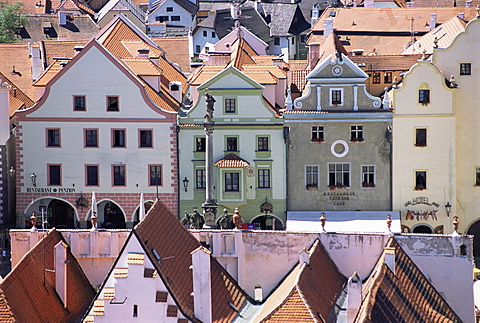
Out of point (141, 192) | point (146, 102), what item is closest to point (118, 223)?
point (141, 192)

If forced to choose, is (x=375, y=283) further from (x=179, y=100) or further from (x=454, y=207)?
(x=179, y=100)

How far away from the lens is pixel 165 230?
5725 cm

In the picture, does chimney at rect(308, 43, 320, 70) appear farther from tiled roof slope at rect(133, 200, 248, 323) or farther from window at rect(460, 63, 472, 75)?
tiled roof slope at rect(133, 200, 248, 323)

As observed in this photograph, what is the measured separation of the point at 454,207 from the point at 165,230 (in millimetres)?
27317

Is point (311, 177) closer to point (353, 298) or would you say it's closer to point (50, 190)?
point (50, 190)

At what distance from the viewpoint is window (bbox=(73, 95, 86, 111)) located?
8012 cm

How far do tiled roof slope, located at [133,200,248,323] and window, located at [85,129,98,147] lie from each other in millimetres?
22573

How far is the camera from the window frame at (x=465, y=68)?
262 ft

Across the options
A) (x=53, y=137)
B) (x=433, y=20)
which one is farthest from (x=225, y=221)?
(x=433, y=20)

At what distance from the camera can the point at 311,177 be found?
Result: 3167 inches

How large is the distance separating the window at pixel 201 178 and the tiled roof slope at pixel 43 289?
2177 cm

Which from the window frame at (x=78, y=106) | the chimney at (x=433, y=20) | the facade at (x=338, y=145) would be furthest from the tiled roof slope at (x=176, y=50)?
the chimney at (x=433, y=20)

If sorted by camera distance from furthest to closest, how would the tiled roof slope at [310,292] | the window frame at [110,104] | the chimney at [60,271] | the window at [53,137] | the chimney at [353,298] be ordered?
1. the window at [53,137]
2. the window frame at [110,104]
3. the chimney at [60,271]
4. the tiled roof slope at [310,292]
5. the chimney at [353,298]

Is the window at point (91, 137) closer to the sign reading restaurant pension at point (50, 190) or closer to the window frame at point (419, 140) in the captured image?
the sign reading restaurant pension at point (50, 190)
